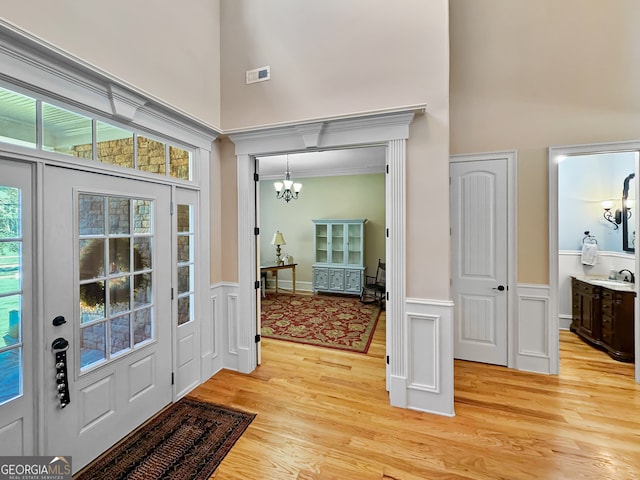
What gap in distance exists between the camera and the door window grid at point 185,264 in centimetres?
254

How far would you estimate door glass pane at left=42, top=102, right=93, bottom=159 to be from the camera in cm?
160

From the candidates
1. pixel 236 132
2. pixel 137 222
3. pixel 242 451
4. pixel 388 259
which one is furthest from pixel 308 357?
pixel 236 132

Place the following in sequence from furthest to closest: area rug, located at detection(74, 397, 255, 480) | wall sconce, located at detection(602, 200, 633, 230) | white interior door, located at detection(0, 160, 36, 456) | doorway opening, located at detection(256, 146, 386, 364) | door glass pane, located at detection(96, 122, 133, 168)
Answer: doorway opening, located at detection(256, 146, 386, 364) < wall sconce, located at detection(602, 200, 633, 230) < door glass pane, located at detection(96, 122, 133, 168) < area rug, located at detection(74, 397, 255, 480) < white interior door, located at detection(0, 160, 36, 456)

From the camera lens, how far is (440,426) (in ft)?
6.89

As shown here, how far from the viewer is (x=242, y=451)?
74.1 inches

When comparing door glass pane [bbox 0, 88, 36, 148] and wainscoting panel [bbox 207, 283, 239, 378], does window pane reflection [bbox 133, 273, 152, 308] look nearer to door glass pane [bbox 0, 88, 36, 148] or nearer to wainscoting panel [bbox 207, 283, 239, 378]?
wainscoting panel [bbox 207, 283, 239, 378]

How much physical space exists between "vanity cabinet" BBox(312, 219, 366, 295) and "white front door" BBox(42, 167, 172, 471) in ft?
13.7

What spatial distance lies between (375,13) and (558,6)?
2014 mm

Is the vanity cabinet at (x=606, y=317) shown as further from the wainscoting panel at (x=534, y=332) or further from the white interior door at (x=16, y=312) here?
the white interior door at (x=16, y=312)

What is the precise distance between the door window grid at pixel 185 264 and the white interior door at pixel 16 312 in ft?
3.45

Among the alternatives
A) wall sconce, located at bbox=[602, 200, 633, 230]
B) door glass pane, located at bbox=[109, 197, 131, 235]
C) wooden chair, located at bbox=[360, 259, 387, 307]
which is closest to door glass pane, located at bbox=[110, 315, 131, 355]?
door glass pane, located at bbox=[109, 197, 131, 235]

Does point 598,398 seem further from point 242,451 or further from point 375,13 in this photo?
point 375,13

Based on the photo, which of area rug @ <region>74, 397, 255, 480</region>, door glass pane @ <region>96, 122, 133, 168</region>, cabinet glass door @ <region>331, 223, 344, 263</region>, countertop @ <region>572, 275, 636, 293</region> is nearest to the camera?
area rug @ <region>74, 397, 255, 480</region>

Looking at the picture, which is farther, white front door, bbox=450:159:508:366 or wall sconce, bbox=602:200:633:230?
wall sconce, bbox=602:200:633:230
